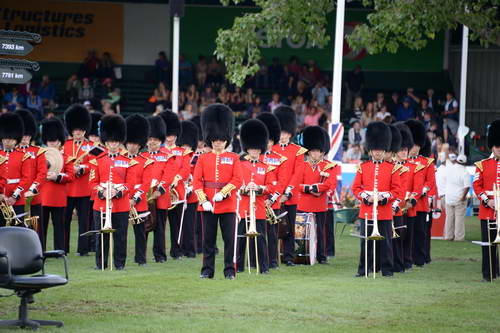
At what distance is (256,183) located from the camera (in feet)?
42.7

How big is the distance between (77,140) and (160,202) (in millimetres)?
1492

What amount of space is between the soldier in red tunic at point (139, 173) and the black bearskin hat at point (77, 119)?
3.73ft

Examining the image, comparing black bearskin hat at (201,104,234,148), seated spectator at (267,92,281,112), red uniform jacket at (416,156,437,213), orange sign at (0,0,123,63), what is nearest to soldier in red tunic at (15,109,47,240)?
black bearskin hat at (201,104,234,148)

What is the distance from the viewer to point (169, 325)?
30.4 ft

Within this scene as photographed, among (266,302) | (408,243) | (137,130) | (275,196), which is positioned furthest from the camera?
(408,243)

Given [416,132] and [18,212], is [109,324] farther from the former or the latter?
[416,132]

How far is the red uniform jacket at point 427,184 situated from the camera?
1459 cm

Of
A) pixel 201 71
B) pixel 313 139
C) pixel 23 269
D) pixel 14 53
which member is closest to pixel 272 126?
pixel 313 139

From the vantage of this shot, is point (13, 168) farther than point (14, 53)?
Yes

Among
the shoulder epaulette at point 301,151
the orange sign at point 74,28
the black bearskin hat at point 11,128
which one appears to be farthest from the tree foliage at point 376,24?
the orange sign at point 74,28

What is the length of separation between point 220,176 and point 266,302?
214 centimetres

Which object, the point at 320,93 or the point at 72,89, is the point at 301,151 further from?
the point at 72,89

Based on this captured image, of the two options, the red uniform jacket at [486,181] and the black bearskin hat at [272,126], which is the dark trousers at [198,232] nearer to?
the black bearskin hat at [272,126]

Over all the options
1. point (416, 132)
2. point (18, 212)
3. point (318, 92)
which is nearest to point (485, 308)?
point (416, 132)
